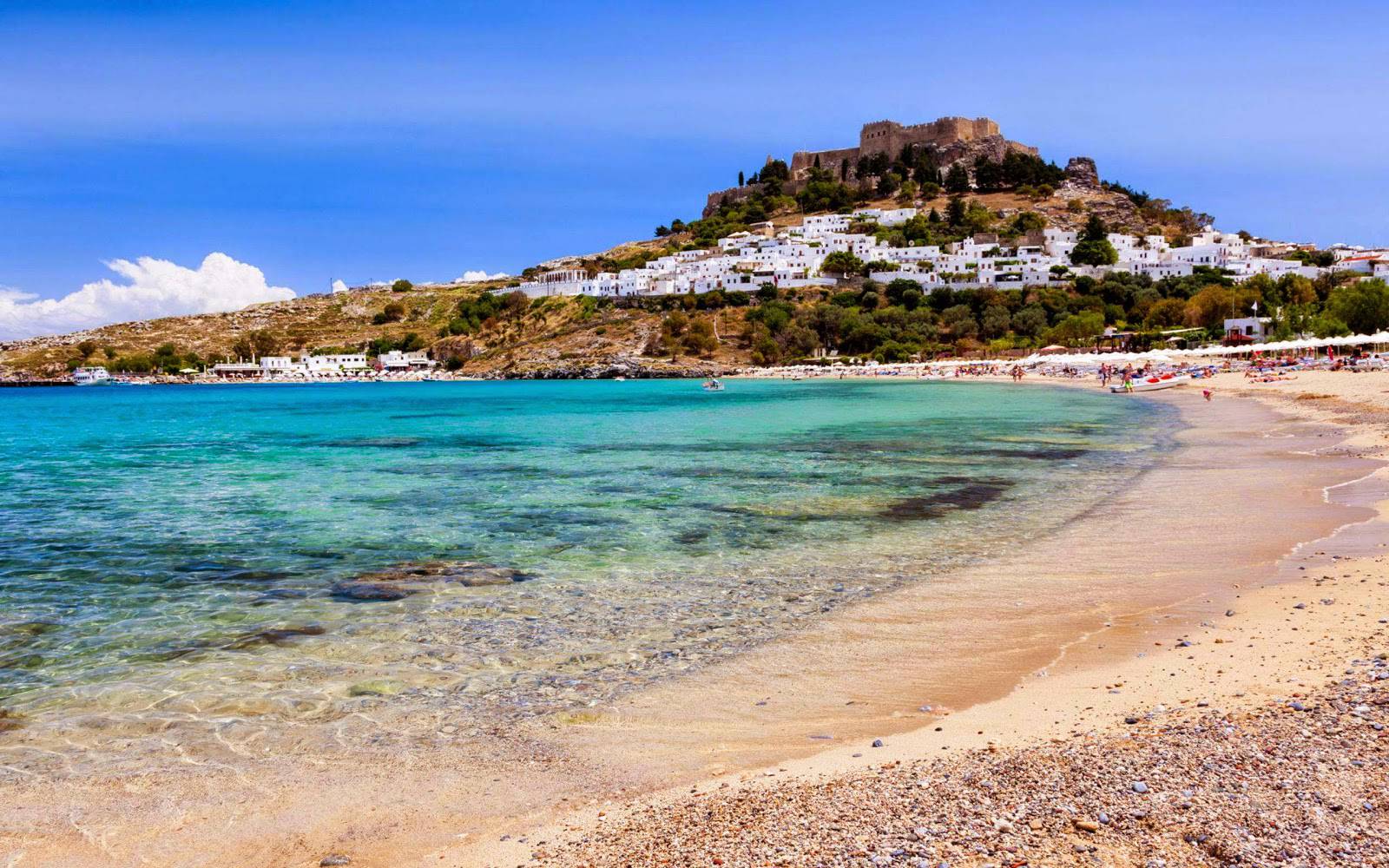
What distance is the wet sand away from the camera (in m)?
4.83

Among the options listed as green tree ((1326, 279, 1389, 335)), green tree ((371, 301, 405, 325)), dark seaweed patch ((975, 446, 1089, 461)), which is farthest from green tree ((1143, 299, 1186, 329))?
green tree ((371, 301, 405, 325))

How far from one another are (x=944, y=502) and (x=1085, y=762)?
1115 cm

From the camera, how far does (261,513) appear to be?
16.3 meters

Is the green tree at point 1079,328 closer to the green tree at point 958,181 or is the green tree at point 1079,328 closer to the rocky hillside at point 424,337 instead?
the rocky hillside at point 424,337

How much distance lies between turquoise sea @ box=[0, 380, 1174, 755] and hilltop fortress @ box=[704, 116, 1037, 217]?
126 meters

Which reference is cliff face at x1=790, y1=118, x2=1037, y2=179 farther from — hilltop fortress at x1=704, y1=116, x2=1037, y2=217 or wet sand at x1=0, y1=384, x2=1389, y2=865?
wet sand at x1=0, y1=384, x2=1389, y2=865

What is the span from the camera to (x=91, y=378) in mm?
142125

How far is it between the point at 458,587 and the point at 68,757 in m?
4.71

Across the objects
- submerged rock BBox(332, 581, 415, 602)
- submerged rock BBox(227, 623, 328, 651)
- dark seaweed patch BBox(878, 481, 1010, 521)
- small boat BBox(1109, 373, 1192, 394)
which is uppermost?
small boat BBox(1109, 373, 1192, 394)

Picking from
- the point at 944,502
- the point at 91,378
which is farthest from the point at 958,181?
the point at 91,378

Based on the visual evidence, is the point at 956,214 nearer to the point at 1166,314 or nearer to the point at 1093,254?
the point at 1093,254

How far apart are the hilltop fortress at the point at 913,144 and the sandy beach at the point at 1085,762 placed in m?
150

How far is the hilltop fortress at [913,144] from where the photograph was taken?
14588 cm

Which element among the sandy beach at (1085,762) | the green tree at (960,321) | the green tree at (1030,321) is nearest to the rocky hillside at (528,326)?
the green tree at (960,321)
